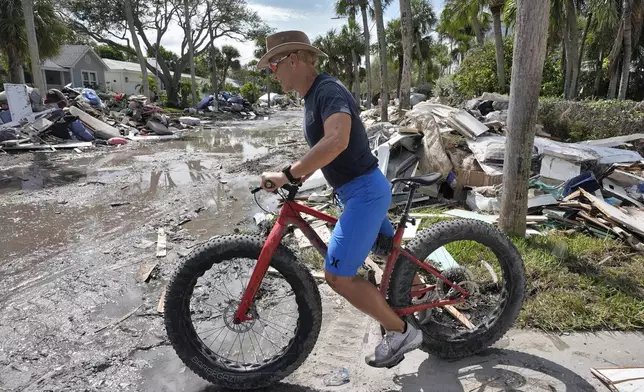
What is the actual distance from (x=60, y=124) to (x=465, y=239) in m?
17.1

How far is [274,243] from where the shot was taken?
8.57ft

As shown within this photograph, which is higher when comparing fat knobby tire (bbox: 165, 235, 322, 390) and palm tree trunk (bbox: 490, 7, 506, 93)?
palm tree trunk (bbox: 490, 7, 506, 93)

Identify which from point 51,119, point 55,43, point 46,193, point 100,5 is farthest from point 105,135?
point 100,5

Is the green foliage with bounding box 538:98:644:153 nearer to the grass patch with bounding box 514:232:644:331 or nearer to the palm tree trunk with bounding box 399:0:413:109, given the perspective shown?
the palm tree trunk with bounding box 399:0:413:109

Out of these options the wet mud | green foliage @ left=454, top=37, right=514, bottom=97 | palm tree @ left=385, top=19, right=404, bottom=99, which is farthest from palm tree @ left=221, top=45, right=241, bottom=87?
the wet mud

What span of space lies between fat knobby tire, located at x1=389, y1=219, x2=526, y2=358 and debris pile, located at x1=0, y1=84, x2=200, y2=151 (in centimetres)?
1506

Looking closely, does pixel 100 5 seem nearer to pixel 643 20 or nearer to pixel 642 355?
pixel 643 20

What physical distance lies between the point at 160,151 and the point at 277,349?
12896 millimetres

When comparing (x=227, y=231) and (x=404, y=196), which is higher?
(x=404, y=196)

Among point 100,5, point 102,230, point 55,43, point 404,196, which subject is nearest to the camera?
point 102,230

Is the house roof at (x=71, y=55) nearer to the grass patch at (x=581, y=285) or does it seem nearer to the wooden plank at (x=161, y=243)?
the wooden plank at (x=161, y=243)

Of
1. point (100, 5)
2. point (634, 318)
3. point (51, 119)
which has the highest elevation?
point (100, 5)

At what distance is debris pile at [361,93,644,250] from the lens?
546cm

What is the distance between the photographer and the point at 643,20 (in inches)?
694
